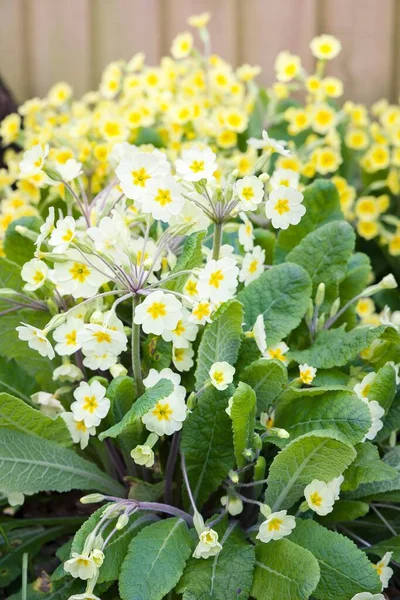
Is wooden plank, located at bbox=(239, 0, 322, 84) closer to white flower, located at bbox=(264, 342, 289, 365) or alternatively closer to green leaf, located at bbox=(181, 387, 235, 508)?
white flower, located at bbox=(264, 342, 289, 365)

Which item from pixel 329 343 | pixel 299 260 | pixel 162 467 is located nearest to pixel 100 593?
pixel 162 467

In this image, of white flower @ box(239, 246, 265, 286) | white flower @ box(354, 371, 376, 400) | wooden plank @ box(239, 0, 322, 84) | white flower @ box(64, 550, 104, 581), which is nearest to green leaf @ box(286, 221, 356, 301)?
white flower @ box(239, 246, 265, 286)

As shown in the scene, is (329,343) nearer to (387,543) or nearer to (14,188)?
(387,543)

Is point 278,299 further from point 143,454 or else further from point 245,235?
point 143,454

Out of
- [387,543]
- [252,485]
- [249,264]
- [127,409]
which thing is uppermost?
[249,264]

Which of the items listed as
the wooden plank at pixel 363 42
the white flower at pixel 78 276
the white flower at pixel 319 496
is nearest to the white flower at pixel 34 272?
the white flower at pixel 78 276

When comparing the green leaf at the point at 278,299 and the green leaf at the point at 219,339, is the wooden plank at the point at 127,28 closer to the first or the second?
the green leaf at the point at 278,299
